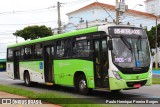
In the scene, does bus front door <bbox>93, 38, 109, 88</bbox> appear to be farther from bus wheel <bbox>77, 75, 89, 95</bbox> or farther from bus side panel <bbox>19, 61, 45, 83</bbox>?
bus side panel <bbox>19, 61, 45, 83</bbox>

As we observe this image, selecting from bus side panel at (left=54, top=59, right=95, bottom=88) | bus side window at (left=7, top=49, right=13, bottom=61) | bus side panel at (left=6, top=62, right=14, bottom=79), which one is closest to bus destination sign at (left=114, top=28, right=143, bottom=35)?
bus side panel at (left=54, top=59, right=95, bottom=88)

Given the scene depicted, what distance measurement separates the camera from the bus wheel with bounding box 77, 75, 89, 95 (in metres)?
16.2

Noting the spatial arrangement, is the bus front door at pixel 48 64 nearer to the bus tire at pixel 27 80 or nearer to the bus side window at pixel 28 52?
the bus side window at pixel 28 52

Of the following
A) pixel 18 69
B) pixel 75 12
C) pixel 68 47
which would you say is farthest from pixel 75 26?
pixel 68 47

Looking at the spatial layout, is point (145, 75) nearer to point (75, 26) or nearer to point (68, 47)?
point (68, 47)

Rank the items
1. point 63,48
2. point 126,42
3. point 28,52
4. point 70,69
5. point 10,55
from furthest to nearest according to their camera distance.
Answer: point 10,55
point 28,52
point 63,48
point 70,69
point 126,42

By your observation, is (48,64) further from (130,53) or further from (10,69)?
(10,69)

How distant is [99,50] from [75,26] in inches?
2271

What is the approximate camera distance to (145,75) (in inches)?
579

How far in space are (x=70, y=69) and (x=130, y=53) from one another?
3.85 meters

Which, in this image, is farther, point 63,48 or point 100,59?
point 63,48

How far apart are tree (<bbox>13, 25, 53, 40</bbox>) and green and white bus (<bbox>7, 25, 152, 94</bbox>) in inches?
1818

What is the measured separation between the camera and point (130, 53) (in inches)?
573

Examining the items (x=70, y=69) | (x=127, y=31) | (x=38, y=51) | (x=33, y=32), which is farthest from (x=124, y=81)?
(x=33, y=32)
